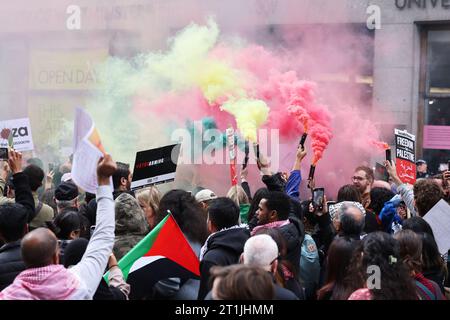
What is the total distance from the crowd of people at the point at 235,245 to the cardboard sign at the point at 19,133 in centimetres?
256

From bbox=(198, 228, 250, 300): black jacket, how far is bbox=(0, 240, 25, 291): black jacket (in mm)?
960

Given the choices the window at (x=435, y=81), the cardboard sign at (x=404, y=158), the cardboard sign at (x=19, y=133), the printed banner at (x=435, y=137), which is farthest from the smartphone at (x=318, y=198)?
the window at (x=435, y=81)

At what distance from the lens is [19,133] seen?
8.68m

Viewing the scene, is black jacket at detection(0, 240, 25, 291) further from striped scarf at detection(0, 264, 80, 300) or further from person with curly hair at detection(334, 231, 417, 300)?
person with curly hair at detection(334, 231, 417, 300)

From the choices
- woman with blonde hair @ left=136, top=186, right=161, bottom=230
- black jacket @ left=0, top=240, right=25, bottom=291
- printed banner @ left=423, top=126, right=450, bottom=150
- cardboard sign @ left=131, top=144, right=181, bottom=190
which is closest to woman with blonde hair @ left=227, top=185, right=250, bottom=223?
cardboard sign @ left=131, top=144, right=181, bottom=190

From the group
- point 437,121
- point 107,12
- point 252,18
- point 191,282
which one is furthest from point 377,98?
point 191,282

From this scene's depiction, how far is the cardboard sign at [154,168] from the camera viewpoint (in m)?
6.20

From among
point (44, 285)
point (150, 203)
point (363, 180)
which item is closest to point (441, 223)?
point (150, 203)

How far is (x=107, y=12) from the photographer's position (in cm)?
1405

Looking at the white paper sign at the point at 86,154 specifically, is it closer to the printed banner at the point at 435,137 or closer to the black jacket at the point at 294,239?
the black jacket at the point at 294,239

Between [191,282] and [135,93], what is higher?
[135,93]

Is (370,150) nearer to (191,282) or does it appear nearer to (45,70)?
(45,70)

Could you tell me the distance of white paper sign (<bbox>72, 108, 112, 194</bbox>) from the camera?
3.31m
